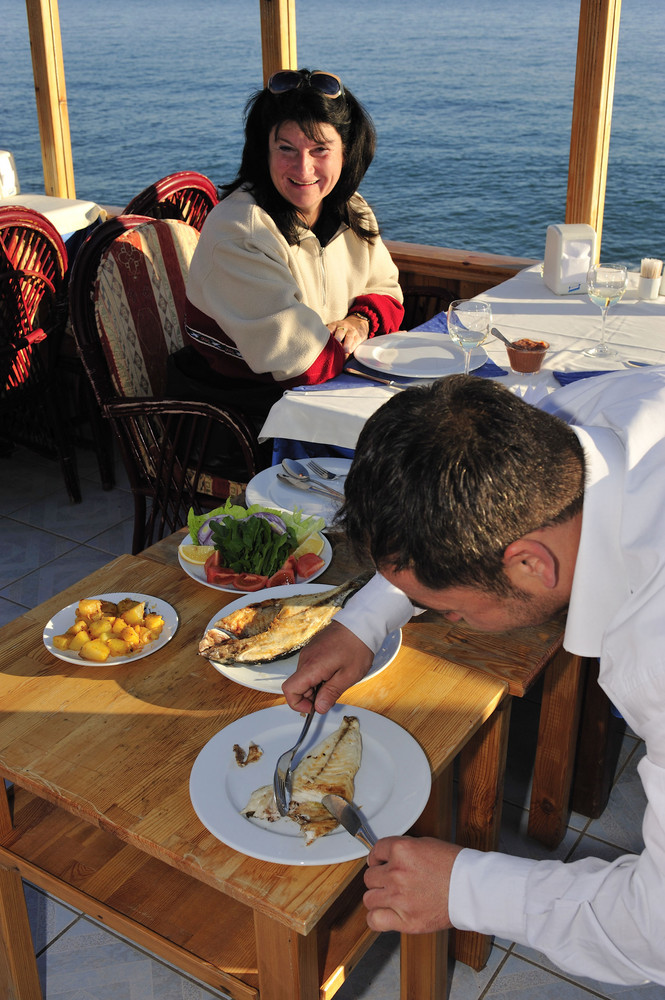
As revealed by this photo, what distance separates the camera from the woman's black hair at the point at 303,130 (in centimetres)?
229

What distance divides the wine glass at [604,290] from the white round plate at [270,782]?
4.48ft

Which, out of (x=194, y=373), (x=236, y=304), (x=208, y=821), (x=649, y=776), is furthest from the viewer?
(x=194, y=373)

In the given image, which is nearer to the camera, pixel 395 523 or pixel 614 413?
pixel 395 523

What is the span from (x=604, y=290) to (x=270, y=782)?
1652 mm

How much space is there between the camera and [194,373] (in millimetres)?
2430

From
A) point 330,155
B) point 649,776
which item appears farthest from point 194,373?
point 649,776

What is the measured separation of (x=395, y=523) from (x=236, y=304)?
4.91 feet

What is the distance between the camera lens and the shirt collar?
898 millimetres

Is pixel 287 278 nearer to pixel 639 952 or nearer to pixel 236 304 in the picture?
pixel 236 304

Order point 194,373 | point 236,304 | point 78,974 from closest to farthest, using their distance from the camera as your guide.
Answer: point 78,974, point 236,304, point 194,373

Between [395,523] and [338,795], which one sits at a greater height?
[395,523]

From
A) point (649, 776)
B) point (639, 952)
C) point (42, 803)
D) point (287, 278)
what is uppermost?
point (287, 278)

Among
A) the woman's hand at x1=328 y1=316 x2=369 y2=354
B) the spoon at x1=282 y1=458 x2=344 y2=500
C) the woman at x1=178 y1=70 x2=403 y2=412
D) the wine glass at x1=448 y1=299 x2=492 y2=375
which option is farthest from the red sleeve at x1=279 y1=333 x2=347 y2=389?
the spoon at x1=282 y1=458 x2=344 y2=500

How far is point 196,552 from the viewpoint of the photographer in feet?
4.94
